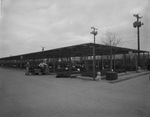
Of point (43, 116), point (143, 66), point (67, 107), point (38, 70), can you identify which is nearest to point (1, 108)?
point (43, 116)

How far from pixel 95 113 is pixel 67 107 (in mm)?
1062

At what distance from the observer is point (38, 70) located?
20000 mm

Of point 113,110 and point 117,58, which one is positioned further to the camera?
point 117,58

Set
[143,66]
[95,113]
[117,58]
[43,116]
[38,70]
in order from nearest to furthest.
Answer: [43,116] → [95,113] → [38,70] → [143,66] → [117,58]

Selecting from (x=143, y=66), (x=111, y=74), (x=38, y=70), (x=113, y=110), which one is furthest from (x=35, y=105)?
(x=143, y=66)

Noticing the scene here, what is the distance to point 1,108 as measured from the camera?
464cm

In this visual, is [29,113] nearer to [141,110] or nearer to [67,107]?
[67,107]

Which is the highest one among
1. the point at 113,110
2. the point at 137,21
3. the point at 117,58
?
the point at 137,21

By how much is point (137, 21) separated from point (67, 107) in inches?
948

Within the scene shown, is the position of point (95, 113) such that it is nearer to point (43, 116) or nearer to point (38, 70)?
point (43, 116)

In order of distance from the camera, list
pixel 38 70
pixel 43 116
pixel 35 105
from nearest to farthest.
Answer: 1. pixel 43 116
2. pixel 35 105
3. pixel 38 70

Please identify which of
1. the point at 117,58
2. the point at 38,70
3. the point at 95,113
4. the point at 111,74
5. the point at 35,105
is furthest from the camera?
the point at 117,58

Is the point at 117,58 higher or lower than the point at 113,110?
higher

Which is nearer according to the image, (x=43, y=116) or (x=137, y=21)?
(x=43, y=116)
